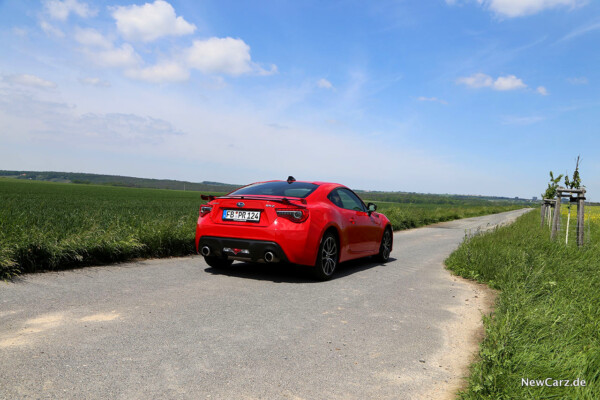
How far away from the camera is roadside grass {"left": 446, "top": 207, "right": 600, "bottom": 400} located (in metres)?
2.84

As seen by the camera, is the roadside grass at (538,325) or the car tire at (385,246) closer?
the roadside grass at (538,325)

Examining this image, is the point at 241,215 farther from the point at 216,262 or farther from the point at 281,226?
the point at 216,262

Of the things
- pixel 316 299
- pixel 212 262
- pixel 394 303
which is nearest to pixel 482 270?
pixel 394 303

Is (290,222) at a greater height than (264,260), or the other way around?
(290,222)

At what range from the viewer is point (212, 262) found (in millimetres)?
7266

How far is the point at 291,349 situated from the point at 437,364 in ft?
3.90

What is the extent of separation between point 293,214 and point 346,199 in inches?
73.3

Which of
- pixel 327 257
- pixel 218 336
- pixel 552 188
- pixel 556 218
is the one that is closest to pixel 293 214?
pixel 327 257

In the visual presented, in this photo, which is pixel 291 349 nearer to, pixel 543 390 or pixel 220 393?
pixel 220 393

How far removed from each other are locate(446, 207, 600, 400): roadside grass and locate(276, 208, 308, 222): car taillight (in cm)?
275

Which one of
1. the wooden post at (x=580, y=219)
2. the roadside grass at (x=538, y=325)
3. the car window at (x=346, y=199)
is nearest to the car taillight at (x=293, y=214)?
the car window at (x=346, y=199)

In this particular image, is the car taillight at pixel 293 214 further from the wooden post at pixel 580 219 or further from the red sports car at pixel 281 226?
the wooden post at pixel 580 219

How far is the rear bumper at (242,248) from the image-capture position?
615 cm

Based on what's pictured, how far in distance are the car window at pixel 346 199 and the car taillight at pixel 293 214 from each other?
1.07 m
